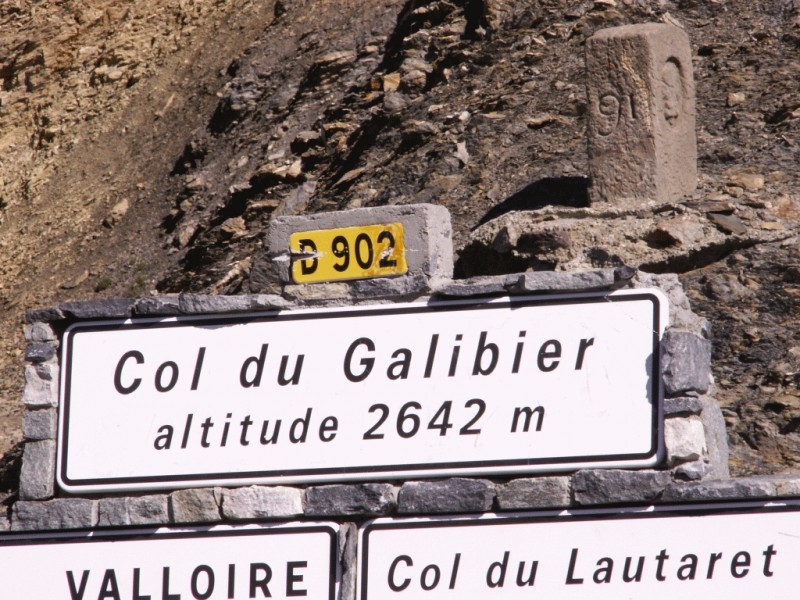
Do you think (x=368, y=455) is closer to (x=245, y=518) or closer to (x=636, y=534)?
(x=245, y=518)

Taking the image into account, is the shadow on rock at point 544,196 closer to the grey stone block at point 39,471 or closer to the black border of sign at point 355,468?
the black border of sign at point 355,468

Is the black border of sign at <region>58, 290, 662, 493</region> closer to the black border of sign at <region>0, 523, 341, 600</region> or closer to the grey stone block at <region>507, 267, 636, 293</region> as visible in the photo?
the grey stone block at <region>507, 267, 636, 293</region>

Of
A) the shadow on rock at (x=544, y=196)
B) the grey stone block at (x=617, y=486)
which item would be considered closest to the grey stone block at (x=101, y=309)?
the grey stone block at (x=617, y=486)

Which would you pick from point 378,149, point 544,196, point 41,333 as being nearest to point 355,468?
point 41,333

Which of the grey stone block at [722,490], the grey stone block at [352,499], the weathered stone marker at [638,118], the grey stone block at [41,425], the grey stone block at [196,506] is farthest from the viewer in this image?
the weathered stone marker at [638,118]

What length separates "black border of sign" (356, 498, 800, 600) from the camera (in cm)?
370

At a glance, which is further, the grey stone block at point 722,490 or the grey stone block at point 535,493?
the grey stone block at point 535,493

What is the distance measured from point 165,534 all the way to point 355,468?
72cm

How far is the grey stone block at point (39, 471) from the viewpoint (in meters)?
4.36

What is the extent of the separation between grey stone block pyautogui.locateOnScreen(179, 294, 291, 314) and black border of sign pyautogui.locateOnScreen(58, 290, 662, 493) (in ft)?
0.09

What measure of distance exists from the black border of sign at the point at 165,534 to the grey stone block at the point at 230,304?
2.54 feet

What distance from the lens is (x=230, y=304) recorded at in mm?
4332

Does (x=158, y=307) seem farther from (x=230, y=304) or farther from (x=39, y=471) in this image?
(x=39, y=471)

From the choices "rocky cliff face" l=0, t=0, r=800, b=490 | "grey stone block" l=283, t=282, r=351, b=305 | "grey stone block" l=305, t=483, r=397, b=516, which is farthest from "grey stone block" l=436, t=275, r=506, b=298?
"rocky cliff face" l=0, t=0, r=800, b=490
